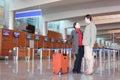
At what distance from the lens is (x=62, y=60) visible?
24.0ft

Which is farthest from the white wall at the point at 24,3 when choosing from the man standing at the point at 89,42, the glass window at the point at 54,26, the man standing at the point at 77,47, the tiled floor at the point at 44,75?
the man standing at the point at 89,42

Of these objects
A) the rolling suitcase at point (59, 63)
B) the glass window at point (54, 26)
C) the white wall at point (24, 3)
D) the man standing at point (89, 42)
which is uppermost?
the white wall at point (24, 3)

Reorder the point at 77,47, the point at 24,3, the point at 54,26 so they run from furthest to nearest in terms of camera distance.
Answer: the point at 54,26 → the point at 24,3 → the point at 77,47

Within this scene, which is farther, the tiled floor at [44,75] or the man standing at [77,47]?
the man standing at [77,47]

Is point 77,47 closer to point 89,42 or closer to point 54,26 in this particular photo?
point 89,42

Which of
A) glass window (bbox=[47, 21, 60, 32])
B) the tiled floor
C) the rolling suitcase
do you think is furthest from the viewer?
glass window (bbox=[47, 21, 60, 32])

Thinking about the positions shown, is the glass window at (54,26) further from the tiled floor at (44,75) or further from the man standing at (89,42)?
the man standing at (89,42)

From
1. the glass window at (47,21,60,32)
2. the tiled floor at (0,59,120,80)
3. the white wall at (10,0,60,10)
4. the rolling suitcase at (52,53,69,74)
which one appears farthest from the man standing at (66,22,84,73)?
the glass window at (47,21,60,32)

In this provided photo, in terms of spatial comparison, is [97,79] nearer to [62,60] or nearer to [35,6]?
[62,60]

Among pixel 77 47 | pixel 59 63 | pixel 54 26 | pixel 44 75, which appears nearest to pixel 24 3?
pixel 54 26

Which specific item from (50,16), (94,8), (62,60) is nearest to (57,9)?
(50,16)

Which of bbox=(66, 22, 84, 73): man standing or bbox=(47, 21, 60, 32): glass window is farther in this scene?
bbox=(47, 21, 60, 32): glass window

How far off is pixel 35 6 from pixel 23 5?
1.18 metres

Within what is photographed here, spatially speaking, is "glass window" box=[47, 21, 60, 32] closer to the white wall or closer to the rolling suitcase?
the white wall
